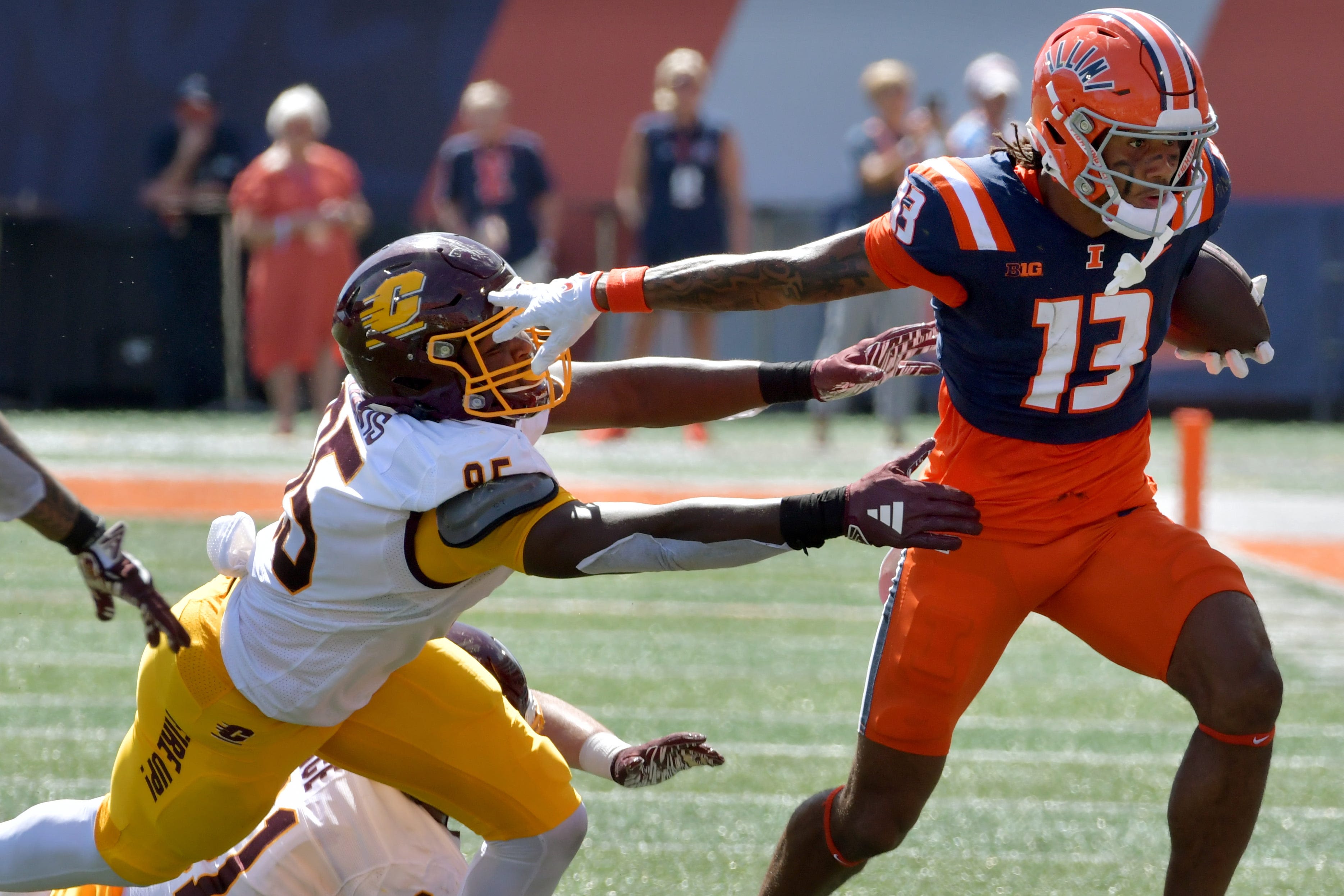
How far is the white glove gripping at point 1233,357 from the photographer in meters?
3.55

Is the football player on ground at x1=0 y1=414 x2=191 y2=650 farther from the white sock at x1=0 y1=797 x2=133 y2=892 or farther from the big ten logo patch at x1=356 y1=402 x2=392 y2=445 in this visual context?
the big ten logo patch at x1=356 y1=402 x2=392 y2=445

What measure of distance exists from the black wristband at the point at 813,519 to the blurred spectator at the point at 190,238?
1058 centimetres

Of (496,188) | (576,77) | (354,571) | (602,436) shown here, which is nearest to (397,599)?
(354,571)

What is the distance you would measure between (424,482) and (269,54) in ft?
37.8

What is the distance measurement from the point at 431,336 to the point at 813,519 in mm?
762

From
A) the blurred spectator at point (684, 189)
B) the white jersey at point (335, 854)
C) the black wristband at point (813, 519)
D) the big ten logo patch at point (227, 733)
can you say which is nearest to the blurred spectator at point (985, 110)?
the blurred spectator at point (684, 189)

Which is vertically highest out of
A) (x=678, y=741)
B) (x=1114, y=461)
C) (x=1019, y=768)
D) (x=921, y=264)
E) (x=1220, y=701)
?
(x=921, y=264)

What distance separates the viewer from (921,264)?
3273 millimetres

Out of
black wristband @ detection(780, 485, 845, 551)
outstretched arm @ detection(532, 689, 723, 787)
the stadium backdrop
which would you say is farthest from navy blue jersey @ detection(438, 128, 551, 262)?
black wristband @ detection(780, 485, 845, 551)

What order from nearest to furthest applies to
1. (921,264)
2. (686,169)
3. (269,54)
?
(921,264) < (686,169) < (269,54)

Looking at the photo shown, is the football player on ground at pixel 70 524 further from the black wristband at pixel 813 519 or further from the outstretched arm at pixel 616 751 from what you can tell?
the black wristband at pixel 813 519

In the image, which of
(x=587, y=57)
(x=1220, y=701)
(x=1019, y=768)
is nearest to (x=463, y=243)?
(x=1220, y=701)

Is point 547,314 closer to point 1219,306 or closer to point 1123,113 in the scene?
point 1123,113

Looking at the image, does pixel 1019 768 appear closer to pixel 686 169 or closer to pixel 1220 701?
pixel 1220 701
